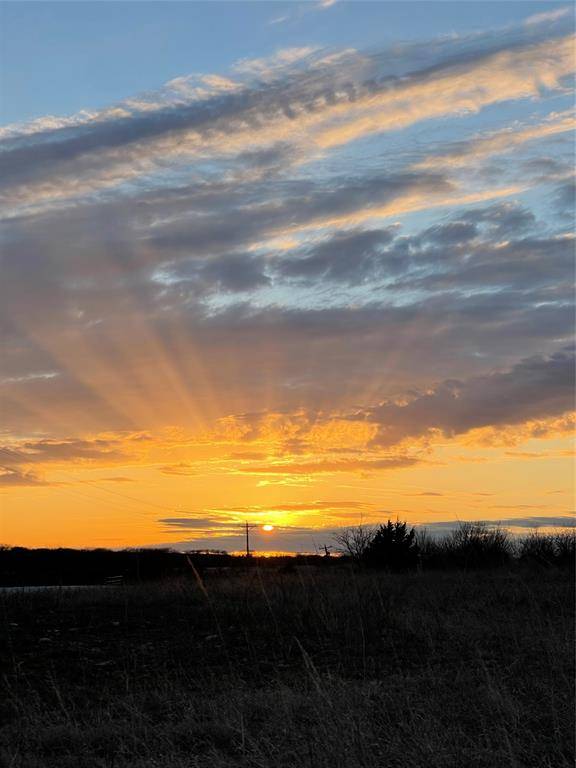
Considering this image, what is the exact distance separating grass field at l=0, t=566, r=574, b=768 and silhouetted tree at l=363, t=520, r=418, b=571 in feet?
42.6

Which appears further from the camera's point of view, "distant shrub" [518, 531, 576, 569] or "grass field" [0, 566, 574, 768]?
"distant shrub" [518, 531, 576, 569]

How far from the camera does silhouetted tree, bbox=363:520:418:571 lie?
35406mm

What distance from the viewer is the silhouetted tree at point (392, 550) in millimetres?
35406

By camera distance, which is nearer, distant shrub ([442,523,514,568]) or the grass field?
the grass field

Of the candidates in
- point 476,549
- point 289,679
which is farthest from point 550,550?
point 289,679

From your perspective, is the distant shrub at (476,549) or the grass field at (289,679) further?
the distant shrub at (476,549)

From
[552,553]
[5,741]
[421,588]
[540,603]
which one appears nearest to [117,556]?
[552,553]

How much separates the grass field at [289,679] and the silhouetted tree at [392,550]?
13.0 meters

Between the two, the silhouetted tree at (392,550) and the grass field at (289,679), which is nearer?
the grass field at (289,679)

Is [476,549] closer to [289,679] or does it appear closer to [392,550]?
[392,550]

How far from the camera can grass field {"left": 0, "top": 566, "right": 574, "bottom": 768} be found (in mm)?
7695

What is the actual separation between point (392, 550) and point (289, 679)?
25.2m

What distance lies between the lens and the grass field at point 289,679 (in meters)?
7.70

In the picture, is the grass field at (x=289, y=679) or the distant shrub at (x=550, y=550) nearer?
the grass field at (x=289, y=679)
